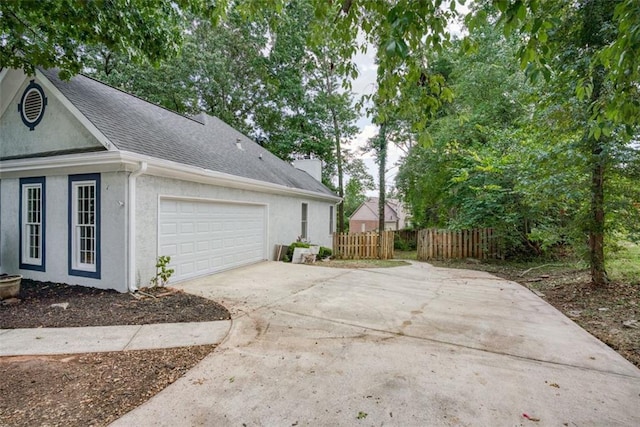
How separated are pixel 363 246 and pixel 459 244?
12.1ft

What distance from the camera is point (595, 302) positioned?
574 centimetres

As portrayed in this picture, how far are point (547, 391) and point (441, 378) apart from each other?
896 millimetres

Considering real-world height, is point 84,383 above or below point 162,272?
below

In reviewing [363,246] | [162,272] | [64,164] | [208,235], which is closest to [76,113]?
[64,164]

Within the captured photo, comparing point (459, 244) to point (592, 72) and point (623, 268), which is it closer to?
point (623, 268)

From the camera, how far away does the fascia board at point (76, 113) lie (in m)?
5.82

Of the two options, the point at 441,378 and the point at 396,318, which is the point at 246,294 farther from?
the point at 441,378

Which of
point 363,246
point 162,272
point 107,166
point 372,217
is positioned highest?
point 107,166

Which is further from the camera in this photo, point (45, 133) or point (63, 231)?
point (45, 133)

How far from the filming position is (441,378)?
9.94 feet

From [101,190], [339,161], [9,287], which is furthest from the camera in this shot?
[339,161]

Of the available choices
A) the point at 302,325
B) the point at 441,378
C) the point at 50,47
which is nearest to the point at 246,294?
the point at 302,325

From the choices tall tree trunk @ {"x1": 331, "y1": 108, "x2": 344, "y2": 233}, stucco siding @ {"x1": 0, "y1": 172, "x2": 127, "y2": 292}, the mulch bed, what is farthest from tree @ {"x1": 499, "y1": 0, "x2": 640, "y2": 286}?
tall tree trunk @ {"x1": 331, "y1": 108, "x2": 344, "y2": 233}

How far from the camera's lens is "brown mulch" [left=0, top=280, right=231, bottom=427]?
8.25 ft
